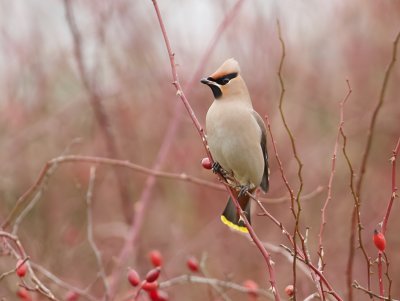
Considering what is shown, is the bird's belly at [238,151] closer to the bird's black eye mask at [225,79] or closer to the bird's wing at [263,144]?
the bird's wing at [263,144]

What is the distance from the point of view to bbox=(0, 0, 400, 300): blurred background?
19.4ft

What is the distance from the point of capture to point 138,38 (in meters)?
6.12

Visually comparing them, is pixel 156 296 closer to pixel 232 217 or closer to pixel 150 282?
pixel 150 282

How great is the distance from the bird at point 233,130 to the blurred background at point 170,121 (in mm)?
1837

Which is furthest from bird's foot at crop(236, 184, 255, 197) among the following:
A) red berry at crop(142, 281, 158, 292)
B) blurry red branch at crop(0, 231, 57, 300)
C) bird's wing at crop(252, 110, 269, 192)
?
blurry red branch at crop(0, 231, 57, 300)

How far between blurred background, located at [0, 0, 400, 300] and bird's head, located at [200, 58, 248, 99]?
195cm

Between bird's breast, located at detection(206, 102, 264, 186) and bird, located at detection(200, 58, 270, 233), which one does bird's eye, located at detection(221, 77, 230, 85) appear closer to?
bird, located at detection(200, 58, 270, 233)

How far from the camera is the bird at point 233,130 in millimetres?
3670

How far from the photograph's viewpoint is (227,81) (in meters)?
3.67

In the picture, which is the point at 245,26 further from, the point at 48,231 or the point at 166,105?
the point at 48,231

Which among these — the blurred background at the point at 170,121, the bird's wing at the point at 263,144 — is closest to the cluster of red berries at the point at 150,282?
the bird's wing at the point at 263,144

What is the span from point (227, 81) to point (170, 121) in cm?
233

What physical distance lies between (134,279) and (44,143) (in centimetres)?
370

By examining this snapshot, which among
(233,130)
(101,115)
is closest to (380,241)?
(233,130)
